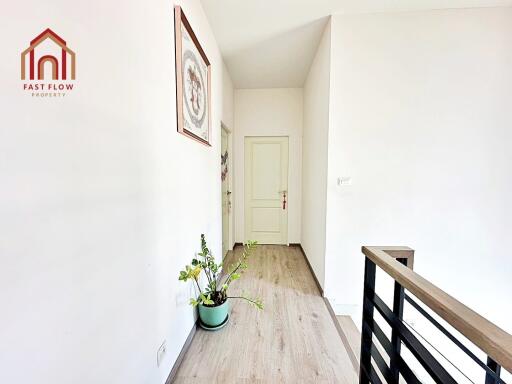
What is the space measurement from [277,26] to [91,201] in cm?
259

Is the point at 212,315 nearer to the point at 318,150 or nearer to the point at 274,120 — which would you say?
the point at 318,150

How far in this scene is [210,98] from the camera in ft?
7.90

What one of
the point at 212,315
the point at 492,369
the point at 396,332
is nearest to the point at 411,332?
the point at 396,332

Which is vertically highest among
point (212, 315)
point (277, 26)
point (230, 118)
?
point (277, 26)

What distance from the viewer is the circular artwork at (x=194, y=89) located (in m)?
1.71

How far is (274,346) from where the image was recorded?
5.95 feet

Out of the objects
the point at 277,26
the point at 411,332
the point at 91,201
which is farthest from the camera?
the point at 277,26

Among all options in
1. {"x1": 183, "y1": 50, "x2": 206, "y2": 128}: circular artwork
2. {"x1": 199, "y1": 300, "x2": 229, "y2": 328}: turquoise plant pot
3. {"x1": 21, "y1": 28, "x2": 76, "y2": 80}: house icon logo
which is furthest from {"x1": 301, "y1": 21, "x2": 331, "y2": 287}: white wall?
{"x1": 21, "y1": 28, "x2": 76, "y2": 80}: house icon logo

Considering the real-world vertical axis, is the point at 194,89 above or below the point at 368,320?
above

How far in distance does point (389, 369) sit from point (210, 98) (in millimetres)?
2448

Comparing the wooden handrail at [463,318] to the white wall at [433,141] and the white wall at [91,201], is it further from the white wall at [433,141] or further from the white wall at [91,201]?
the white wall at [433,141]

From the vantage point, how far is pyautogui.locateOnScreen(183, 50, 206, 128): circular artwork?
171 cm

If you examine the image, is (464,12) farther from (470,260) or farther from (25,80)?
(25,80)

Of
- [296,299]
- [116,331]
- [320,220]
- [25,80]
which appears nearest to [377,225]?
[320,220]
